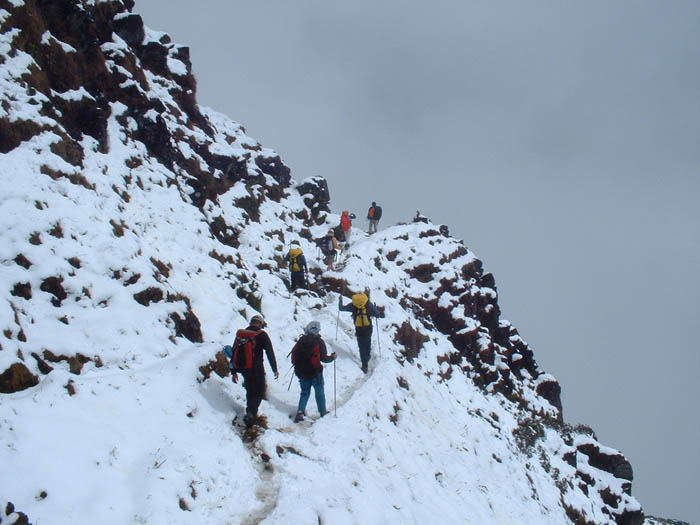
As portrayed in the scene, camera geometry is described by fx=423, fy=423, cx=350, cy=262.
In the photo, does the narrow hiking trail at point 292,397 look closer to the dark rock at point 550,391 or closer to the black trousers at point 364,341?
the black trousers at point 364,341

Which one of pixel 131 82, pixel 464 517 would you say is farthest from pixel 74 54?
pixel 464 517

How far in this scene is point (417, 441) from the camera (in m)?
11.4

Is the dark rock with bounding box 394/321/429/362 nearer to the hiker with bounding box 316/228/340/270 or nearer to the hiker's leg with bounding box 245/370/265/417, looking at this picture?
the hiker with bounding box 316/228/340/270

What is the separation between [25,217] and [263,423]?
21.1ft

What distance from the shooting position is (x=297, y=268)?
56.7ft

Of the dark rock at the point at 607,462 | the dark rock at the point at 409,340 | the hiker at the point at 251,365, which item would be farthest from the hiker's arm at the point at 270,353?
the dark rock at the point at 607,462

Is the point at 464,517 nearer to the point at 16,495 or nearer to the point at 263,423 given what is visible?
the point at 263,423

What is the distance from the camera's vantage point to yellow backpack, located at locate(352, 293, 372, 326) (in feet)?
42.6

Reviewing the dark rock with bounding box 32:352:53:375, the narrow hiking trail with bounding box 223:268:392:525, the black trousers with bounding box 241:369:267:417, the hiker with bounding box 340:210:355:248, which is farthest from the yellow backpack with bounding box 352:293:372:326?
the hiker with bounding box 340:210:355:248

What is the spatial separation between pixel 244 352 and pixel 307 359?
1.46m

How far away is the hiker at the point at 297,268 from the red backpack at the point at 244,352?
877 centimetres

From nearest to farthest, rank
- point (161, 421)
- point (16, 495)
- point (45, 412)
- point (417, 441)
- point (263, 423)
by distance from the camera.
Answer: point (16, 495) → point (45, 412) → point (161, 421) → point (263, 423) → point (417, 441)

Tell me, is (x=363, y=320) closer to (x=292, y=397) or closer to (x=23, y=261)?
(x=292, y=397)

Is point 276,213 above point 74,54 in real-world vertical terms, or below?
above
